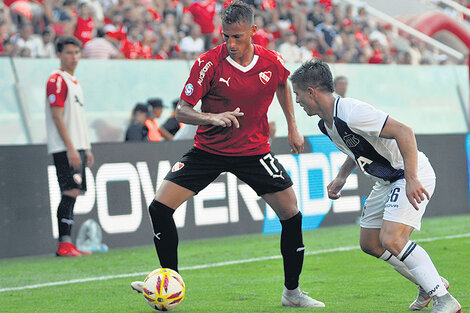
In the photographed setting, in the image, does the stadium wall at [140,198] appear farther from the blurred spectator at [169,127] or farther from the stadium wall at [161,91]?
the stadium wall at [161,91]

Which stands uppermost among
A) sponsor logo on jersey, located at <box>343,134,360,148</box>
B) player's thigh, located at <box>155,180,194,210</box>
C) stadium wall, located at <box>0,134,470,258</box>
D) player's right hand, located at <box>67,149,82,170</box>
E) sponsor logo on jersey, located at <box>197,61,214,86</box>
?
sponsor logo on jersey, located at <box>197,61,214,86</box>

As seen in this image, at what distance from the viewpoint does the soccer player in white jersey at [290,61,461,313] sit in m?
5.15

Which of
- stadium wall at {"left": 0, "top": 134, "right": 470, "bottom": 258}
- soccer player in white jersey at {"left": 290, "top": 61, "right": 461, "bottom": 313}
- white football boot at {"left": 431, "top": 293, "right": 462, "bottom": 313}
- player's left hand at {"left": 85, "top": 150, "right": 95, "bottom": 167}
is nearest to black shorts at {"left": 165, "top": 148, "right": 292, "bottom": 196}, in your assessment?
soccer player in white jersey at {"left": 290, "top": 61, "right": 461, "bottom": 313}

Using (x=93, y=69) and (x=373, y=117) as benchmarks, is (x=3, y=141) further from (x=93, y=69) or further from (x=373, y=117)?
(x=373, y=117)

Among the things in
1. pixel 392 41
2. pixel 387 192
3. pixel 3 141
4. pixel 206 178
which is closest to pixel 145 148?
pixel 3 141

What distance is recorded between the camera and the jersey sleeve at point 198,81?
586cm

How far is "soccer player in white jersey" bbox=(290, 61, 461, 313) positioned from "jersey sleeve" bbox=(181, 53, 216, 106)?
0.73m

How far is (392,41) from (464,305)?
18.0m

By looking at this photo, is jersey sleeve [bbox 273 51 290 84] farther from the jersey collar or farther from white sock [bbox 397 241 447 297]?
white sock [bbox 397 241 447 297]

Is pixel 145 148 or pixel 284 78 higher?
pixel 284 78

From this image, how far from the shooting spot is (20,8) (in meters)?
14.7

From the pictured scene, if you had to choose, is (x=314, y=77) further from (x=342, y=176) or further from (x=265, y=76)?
(x=342, y=176)

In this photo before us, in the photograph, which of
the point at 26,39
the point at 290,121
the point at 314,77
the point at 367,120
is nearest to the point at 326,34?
the point at 26,39

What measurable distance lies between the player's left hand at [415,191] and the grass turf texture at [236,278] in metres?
1.11
